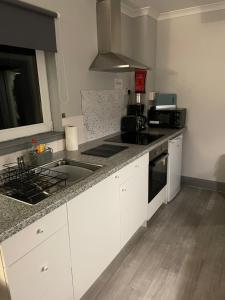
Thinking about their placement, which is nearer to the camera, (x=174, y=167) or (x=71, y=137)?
(x=71, y=137)

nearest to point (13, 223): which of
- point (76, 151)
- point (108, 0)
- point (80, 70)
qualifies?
point (76, 151)

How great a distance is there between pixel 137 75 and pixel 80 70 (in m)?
1.03

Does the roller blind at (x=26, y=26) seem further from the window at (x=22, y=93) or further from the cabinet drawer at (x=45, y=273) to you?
the cabinet drawer at (x=45, y=273)

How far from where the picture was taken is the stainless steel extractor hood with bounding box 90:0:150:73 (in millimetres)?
2258

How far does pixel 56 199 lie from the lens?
46.1 inches

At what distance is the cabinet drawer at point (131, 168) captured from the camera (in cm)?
174

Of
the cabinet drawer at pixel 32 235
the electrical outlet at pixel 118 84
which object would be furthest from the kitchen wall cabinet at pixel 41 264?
the electrical outlet at pixel 118 84

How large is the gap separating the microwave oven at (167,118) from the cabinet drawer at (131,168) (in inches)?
40.8

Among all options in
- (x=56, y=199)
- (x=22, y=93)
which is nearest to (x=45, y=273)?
(x=56, y=199)

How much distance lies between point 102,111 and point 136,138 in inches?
20.0

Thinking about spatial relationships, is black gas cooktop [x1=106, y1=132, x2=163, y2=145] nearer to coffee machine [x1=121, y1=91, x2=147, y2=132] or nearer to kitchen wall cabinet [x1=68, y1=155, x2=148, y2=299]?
coffee machine [x1=121, y1=91, x2=147, y2=132]

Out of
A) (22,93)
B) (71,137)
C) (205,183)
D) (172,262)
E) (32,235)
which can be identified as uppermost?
(22,93)

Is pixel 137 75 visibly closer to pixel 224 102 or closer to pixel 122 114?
pixel 122 114

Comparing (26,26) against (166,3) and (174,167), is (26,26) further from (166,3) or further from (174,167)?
(174,167)
